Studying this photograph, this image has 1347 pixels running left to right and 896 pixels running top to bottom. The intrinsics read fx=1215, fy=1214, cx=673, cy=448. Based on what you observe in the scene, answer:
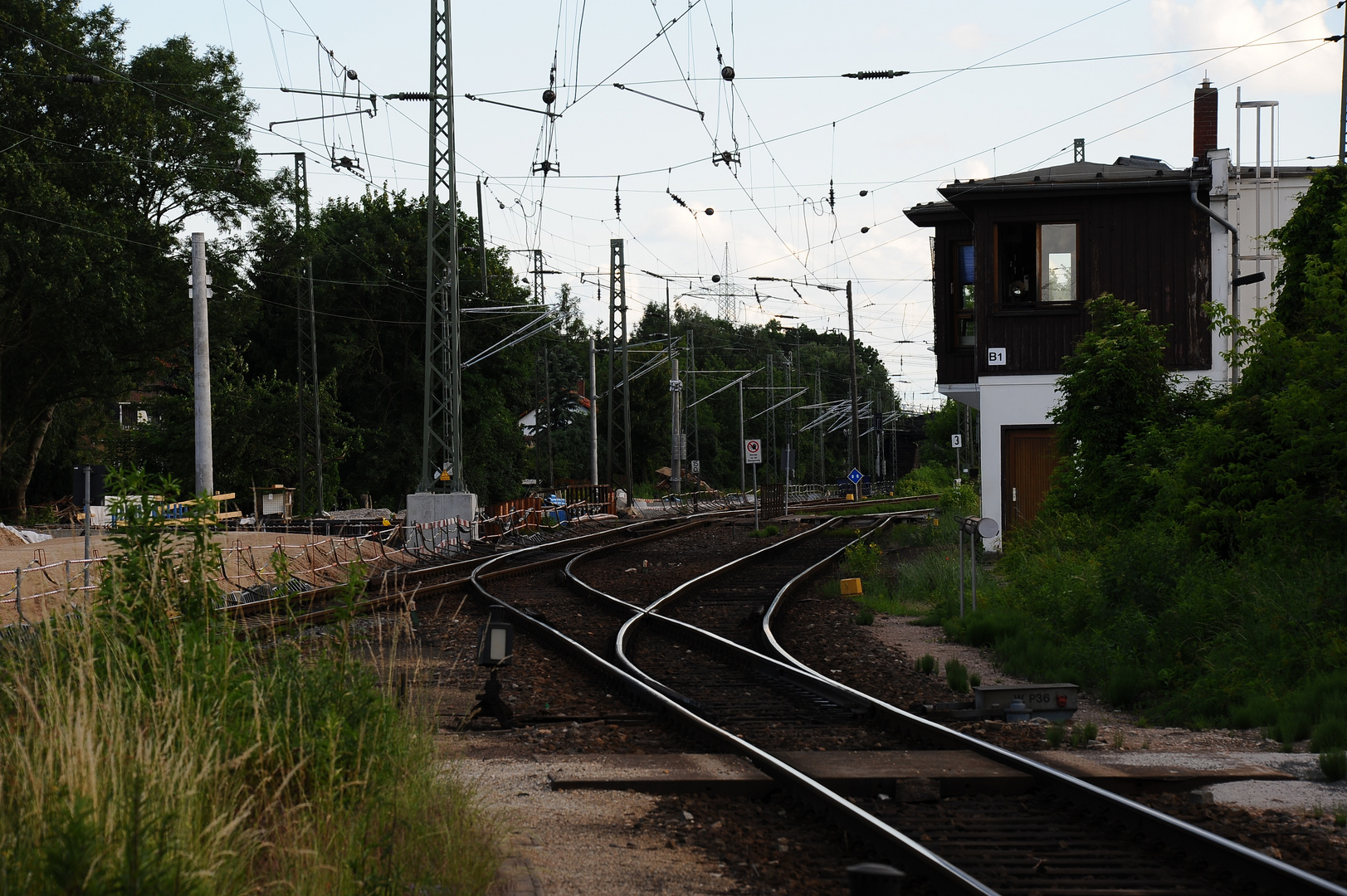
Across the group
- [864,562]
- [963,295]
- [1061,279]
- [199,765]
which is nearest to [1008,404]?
[1061,279]

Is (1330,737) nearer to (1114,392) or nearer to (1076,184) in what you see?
(1114,392)

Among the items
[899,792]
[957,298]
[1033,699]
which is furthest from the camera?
[957,298]

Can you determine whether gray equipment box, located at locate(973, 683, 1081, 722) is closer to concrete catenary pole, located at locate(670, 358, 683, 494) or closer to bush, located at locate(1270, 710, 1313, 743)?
bush, located at locate(1270, 710, 1313, 743)

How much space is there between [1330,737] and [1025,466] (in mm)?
17431

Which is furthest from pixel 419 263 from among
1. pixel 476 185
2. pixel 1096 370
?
pixel 1096 370

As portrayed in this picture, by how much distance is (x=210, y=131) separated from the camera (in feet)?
148

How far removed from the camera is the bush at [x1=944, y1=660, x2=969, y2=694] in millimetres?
11837

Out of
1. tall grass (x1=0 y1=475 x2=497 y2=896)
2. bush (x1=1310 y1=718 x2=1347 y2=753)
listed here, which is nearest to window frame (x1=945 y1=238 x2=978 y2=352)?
bush (x1=1310 y1=718 x2=1347 y2=753)

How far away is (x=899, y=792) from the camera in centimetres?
760

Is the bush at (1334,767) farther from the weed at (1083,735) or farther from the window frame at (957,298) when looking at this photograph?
the window frame at (957,298)

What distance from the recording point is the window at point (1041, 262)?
84.5 ft

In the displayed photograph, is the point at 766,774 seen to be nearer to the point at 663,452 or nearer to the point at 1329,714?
the point at 1329,714

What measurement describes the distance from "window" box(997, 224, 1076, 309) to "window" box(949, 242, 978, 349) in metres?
2.21

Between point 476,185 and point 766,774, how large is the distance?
44339 millimetres
